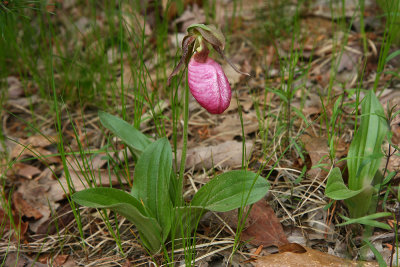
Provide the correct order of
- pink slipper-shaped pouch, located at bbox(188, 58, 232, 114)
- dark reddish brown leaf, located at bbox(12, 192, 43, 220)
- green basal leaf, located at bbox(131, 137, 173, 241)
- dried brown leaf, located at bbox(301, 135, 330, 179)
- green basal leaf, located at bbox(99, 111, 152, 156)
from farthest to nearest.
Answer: dark reddish brown leaf, located at bbox(12, 192, 43, 220), dried brown leaf, located at bbox(301, 135, 330, 179), green basal leaf, located at bbox(99, 111, 152, 156), green basal leaf, located at bbox(131, 137, 173, 241), pink slipper-shaped pouch, located at bbox(188, 58, 232, 114)

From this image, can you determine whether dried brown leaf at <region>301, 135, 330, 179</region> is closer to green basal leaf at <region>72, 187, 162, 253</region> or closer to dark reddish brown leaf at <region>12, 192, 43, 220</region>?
green basal leaf at <region>72, 187, 162, 253</region>

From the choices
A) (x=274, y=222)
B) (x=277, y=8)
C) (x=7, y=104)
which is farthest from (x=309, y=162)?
(x=7, y=104)

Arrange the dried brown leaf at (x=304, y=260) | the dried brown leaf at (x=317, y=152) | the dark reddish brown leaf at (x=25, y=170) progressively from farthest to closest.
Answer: the dark reddish brown leaf at (x=25, y=170) < the dried brown leaf at (x=317, y=152) < the dried brown leaf at (x=304, y=260)

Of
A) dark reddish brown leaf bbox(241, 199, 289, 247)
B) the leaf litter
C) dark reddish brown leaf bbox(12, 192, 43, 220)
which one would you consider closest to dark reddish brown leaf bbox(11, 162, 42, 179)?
the leaf litter

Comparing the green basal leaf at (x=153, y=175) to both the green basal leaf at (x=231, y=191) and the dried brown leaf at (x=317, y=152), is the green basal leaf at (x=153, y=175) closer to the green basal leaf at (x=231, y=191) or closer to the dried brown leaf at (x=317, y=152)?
the green basal leaf at (x=231, y=191)

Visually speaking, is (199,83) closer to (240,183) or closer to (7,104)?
(240,183)

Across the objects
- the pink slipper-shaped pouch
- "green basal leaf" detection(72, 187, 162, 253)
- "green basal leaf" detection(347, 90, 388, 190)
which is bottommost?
"green basal leaf" detection(72, 187, 162, 253)

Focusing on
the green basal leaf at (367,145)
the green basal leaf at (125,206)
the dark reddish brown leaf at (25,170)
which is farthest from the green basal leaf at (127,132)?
the green basal leaf at (367,145)
